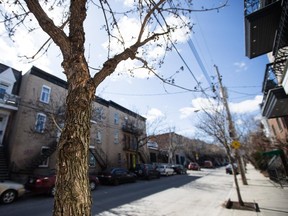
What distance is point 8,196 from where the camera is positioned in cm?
977

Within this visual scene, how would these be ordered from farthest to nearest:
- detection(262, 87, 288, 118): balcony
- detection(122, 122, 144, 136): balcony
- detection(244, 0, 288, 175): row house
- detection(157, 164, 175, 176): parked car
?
detection(122, 122, 144, 136): balcony < detection(157, 164, 175, 176): parked car < detection(262, 87, 288, 118): balcony < detection(244, 0, 288, 175): row house

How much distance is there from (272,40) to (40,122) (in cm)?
1878

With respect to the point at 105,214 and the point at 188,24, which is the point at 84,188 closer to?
the point at 188,24

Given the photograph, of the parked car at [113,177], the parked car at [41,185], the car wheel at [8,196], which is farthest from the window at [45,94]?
the car wheel at [8,196]

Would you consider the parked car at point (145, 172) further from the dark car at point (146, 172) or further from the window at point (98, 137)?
the window at point (98, 137)

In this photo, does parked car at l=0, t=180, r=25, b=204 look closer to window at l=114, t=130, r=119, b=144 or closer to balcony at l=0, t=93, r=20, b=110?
balcony at l=0, t=93, r=20, b=110

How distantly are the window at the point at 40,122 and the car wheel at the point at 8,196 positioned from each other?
8.55m

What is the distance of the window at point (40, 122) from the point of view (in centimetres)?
1784

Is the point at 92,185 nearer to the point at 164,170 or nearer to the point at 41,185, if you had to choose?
the point at 41,185

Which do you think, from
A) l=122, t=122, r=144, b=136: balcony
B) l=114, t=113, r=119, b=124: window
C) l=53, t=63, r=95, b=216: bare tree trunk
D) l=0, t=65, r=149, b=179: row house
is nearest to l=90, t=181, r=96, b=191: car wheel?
l=0, t=65, r=149, b=179: row house

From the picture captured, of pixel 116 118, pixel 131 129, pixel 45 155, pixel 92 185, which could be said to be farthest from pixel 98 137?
pixel 92 185

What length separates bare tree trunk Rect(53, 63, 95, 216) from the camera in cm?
209

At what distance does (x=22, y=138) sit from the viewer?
653 inches

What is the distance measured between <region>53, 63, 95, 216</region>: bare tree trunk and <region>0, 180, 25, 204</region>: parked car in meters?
10.0
